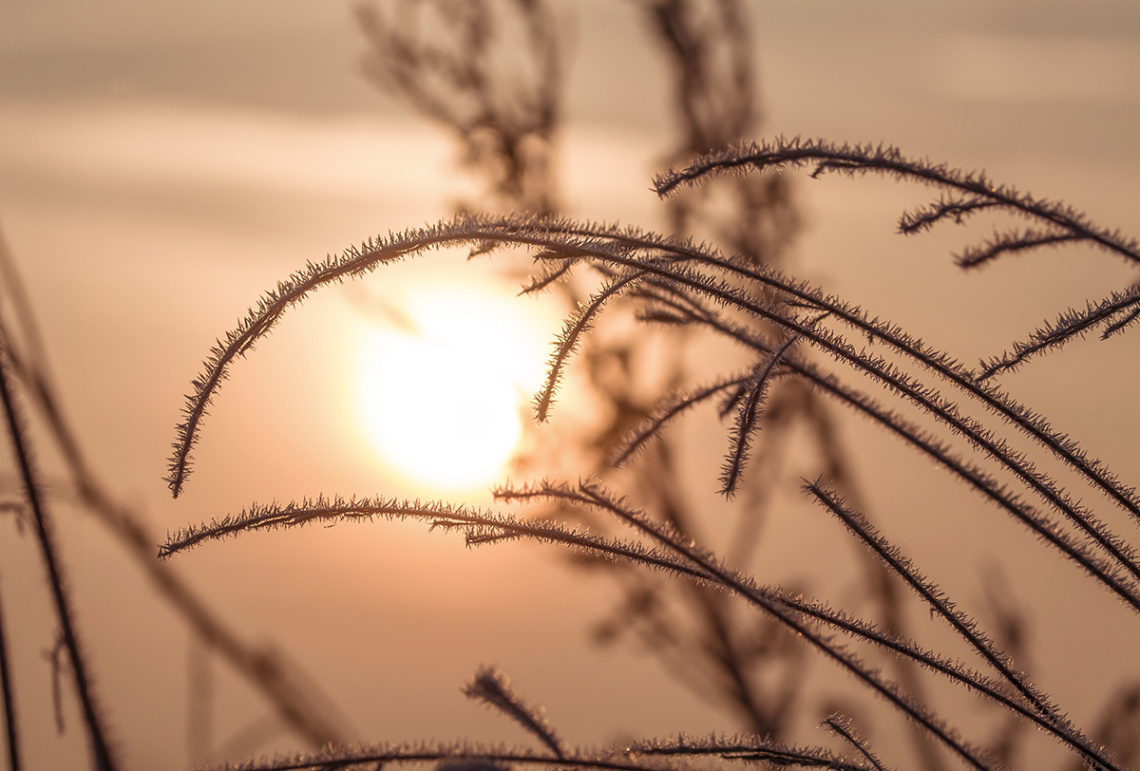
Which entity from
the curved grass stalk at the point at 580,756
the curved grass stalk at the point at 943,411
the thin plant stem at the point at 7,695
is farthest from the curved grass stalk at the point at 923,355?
the thin plant stem at the point at 7,695

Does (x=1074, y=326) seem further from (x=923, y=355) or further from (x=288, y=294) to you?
(x=288, y=294)

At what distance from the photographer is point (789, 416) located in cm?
155

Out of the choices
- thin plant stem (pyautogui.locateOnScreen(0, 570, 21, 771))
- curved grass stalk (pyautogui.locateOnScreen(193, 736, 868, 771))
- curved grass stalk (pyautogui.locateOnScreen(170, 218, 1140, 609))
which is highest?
curved grass stalk (pyautogui.locateOnScreen(170, 218, 1140, 609))

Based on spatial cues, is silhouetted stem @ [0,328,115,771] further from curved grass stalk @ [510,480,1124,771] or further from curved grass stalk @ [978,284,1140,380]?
curved grass stalk @ [978,284,1140,380]

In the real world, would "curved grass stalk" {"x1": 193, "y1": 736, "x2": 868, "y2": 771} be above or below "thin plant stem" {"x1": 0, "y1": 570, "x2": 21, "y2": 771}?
below

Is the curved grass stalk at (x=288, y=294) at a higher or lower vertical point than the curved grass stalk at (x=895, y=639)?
higher

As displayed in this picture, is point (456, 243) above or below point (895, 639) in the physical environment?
above

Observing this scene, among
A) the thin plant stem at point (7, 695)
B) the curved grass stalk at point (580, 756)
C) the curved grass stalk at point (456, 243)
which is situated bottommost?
the curved grass stalk at point (580, 756)

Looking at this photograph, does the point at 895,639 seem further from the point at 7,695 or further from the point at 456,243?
the point at 7,695

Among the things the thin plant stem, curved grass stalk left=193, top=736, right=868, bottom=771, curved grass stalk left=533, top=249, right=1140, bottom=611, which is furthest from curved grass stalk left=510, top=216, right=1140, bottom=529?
the thin plant stem

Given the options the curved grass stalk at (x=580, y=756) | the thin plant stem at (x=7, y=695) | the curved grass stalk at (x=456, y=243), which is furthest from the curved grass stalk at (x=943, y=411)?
the thin plant stem at (x=7, y=695)

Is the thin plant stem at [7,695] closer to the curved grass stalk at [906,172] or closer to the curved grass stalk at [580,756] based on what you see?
the curved grass stalk at [580,756]

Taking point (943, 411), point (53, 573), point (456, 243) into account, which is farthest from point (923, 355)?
point (53, 573)

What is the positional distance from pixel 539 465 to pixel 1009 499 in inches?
29.3
